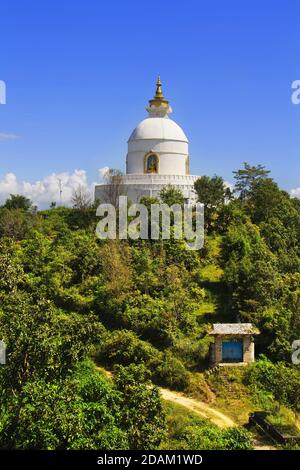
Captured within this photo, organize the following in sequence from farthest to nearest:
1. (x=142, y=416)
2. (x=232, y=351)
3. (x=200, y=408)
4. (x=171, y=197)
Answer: (x=171, y=197) → (x=232, y=351) → (x=200, y=408) → (x=142, y=416)

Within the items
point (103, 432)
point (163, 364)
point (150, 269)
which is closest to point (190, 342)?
point (163, 364)

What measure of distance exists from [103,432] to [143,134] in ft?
87.8

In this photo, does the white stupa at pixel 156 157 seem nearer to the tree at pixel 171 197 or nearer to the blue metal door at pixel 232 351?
the tree at pixel 171 197

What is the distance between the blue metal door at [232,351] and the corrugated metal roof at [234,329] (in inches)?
17.1

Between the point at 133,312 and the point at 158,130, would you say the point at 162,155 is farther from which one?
the point at 133,312

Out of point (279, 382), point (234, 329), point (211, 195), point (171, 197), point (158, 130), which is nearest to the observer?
point (279, 382)

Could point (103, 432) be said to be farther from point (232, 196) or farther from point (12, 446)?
point (232, 196)

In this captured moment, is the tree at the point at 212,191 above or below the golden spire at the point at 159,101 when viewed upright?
below

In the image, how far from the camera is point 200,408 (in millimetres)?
20031

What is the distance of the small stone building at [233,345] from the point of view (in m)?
22.3

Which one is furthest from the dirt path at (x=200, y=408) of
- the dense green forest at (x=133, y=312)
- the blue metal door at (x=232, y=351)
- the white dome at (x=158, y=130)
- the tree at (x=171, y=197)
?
the white dome at (x=158, y=130)

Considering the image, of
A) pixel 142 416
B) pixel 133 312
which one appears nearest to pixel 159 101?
pixel 133 312

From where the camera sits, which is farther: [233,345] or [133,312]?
[133,312]

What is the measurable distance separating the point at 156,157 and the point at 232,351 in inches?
684
